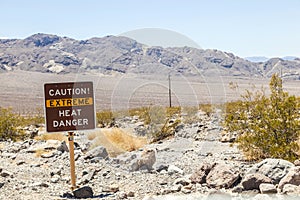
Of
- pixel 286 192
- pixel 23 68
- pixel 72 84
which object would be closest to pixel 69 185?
pixel 72 84

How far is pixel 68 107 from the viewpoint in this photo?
9.20 metres

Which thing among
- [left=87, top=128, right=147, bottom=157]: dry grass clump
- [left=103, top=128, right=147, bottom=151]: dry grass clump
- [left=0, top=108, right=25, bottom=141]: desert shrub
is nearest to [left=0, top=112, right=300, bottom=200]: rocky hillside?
[left=87, top=128, right=147, bottom=157]: dry grass clump

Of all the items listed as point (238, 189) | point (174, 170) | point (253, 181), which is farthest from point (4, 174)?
point (253, 181)

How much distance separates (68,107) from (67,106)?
3cm

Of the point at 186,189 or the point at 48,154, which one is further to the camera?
the point at 48,154

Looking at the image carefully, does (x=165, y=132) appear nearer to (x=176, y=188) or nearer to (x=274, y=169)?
(x=176, y=188)

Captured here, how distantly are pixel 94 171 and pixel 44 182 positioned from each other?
4.73 feet

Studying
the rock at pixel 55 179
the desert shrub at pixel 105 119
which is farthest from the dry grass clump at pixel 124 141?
the desert shrub at pixel 105 119

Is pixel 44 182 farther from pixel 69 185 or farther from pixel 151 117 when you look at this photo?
pixel 151 117

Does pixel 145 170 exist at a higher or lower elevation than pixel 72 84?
lower

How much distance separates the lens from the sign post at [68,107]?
9.12m

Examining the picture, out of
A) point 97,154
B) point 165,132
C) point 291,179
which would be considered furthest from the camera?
point 165,132

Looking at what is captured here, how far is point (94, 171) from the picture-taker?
34.9ft

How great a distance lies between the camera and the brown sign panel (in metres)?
9.13
